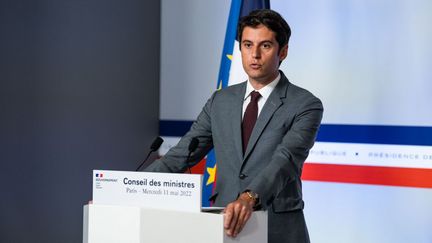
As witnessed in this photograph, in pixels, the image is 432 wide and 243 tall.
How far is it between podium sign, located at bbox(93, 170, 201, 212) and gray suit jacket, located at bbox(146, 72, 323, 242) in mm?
369

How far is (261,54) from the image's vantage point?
277 centimetres

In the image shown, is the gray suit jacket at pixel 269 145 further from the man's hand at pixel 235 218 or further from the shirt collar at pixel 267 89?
the man's hand at pixel 235 218

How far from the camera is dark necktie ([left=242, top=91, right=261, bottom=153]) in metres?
2.74

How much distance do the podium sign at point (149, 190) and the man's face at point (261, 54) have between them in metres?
0.77

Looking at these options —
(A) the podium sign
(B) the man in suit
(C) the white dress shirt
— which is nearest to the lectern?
(A) the podium sign

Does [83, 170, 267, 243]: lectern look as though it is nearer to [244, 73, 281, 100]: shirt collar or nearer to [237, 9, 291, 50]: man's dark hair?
[244, 73, 281, 100]: shirt collar

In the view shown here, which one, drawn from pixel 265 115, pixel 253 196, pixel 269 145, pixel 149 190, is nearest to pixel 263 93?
pixel 265 115

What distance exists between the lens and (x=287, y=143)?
2.54 m

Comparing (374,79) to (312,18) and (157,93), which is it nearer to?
(312,18)

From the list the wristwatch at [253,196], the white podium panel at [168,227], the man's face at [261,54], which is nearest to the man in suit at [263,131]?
the man's face at [261,54]

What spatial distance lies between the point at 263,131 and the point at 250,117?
12 cm

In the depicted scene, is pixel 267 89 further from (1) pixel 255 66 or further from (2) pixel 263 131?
(2) pixel 263 131

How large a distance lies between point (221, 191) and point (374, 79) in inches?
100

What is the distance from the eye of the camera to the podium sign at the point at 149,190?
2125 mm
